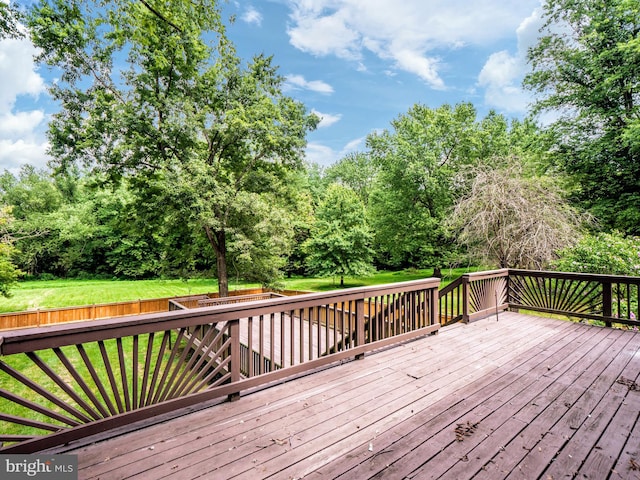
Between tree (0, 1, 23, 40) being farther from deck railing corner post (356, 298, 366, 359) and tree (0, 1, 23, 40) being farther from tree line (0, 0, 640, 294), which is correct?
deck railing corner post (356, 298, 366, 359)

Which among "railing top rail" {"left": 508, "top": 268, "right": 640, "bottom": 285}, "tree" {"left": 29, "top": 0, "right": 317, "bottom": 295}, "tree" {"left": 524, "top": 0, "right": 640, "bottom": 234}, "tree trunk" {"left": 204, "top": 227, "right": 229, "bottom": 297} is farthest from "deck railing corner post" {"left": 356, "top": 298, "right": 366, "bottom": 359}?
"tree" {"left": 524, "top": 0, "right": 640, "bottom": 234}

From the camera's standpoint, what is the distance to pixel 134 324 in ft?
7.58

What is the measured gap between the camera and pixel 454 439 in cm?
222

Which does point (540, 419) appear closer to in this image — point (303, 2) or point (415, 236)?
point (303, 2)

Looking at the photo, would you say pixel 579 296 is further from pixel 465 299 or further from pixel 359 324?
pixel 359 324

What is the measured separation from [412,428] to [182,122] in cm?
1006

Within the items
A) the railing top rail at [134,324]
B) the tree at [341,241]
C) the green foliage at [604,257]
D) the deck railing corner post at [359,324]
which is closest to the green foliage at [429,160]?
the tree at [341,241]

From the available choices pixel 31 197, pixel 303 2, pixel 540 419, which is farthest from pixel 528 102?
pixel 31 197

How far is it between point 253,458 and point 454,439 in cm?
150

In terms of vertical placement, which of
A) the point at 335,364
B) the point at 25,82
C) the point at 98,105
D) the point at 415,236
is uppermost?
the point at 25,82

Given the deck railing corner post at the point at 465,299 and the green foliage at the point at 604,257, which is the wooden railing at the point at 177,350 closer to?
the deck railing corner post at the point at 465,299

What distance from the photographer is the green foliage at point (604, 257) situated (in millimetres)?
6328

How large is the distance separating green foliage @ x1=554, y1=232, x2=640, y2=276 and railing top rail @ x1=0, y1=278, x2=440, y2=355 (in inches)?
267

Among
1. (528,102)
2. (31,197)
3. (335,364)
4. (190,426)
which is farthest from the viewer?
(31,197)
